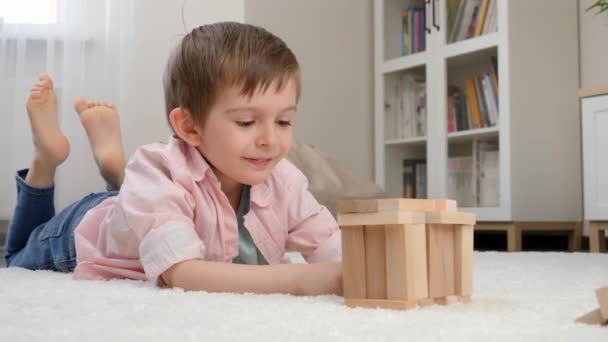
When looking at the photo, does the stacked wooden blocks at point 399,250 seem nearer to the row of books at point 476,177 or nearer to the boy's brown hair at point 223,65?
the boy's brown hair at point 223,65

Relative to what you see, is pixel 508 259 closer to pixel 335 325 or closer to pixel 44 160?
pixel 44 160

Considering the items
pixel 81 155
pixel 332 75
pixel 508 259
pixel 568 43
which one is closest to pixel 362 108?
pixel 332 75

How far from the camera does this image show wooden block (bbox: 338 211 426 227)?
0.68 meters

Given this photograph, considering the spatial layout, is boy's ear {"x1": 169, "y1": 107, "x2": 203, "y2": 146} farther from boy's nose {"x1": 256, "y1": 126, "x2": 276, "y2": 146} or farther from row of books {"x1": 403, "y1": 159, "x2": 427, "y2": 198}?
row of books {"x1": 403, "y1": 159, "x2": 427, "y2": 198}

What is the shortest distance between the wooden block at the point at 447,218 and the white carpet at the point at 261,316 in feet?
0.28

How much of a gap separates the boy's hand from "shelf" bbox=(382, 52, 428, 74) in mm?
2101

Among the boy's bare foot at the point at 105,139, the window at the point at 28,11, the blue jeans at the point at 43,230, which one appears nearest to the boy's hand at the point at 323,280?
the blue jeans at the point at 43,230

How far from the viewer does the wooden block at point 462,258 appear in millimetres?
Answer: 769

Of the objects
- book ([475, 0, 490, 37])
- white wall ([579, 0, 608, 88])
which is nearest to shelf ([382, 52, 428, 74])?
book ([475, 0, 490, 37])

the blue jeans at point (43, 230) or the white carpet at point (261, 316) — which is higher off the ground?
the blue jeans at point (43, 230)

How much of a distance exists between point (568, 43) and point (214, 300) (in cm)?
218

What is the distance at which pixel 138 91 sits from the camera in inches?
98.9

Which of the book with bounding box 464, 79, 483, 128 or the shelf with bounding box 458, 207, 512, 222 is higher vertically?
the book with bounding box 464, 79, 483, 128

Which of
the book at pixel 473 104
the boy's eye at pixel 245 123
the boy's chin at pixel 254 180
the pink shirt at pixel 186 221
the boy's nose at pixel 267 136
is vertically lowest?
the pink shirt at pixel 186 221
